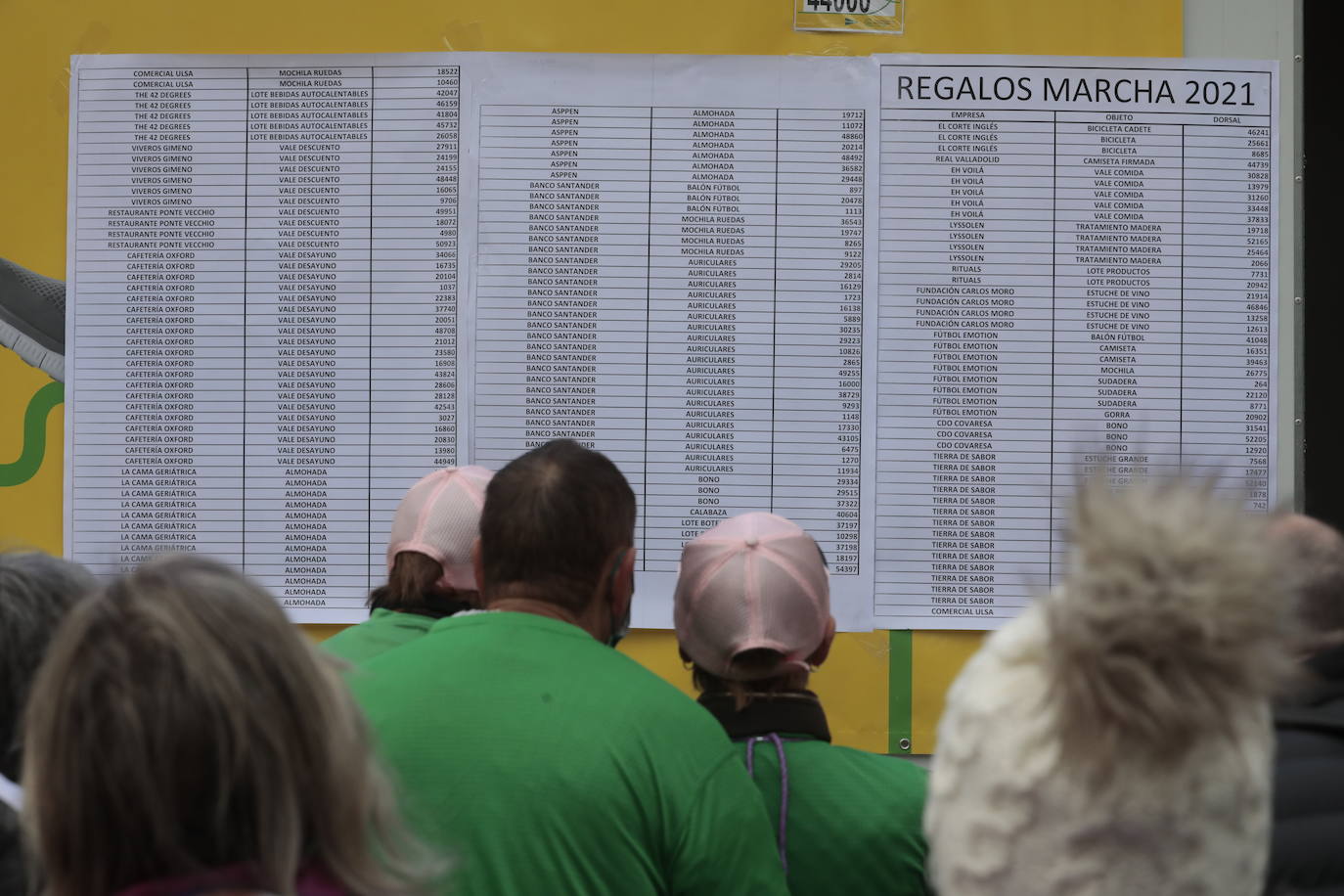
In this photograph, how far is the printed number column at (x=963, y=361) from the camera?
2.52m

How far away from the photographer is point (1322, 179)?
8.60ft

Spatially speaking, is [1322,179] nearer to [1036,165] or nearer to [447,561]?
[1036,165]

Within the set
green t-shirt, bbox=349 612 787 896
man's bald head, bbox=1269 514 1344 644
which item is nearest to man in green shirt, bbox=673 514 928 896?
green t-shirt, bbox=349 612 787 896

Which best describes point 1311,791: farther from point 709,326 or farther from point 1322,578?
point 709,326

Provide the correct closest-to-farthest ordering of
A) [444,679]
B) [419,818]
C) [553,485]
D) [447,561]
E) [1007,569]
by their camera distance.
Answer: [419,818] → [444,679] → [553,485] → [447,561] → [1007,569]

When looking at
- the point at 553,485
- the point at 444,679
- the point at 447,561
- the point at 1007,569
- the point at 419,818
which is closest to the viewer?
the point at 419,818

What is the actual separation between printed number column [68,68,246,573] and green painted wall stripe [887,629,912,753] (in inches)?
58.0

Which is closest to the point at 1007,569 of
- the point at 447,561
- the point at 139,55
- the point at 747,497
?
the point at 747,497

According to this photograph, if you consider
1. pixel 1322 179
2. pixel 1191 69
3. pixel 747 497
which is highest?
pixel 1191 69

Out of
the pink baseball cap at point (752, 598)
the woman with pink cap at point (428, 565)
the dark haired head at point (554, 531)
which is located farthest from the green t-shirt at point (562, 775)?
the woman with pink cap at point (428, 565)

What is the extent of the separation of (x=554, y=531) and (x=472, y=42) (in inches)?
58.3

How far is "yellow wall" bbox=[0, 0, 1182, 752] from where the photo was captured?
8.30ft

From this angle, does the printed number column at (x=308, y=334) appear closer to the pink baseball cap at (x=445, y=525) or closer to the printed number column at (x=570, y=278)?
the printed number column at (x=570, y=278)

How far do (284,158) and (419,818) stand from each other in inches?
70.3
